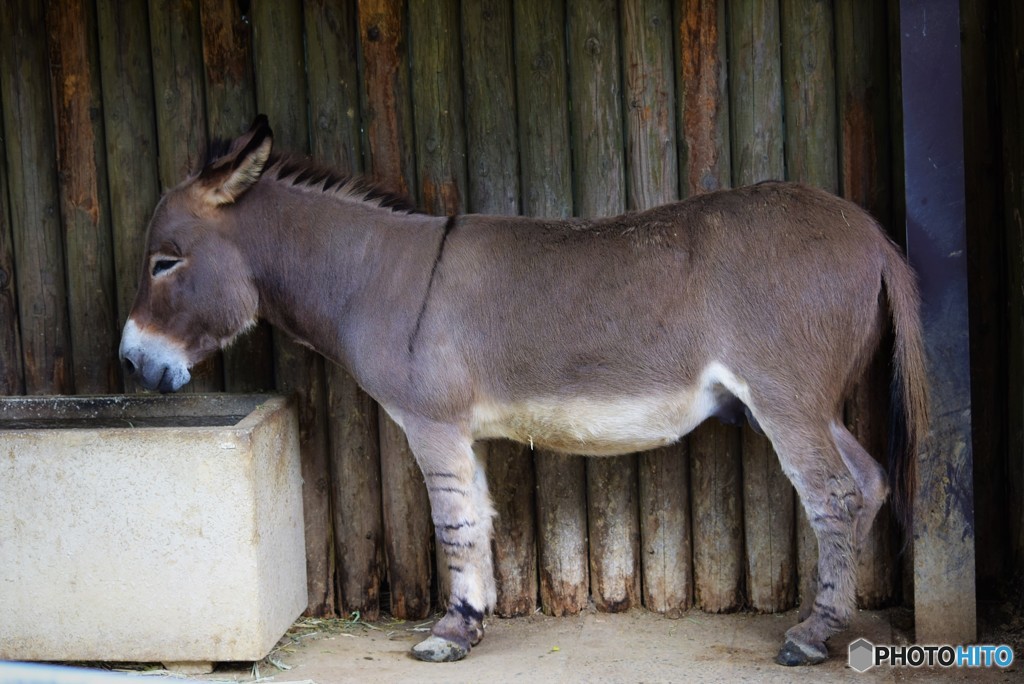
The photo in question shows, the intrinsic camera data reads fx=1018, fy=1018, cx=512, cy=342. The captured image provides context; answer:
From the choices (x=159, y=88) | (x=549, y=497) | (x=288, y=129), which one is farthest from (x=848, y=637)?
(x=159, y=88)

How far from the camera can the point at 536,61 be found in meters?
5.05

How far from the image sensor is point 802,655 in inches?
171

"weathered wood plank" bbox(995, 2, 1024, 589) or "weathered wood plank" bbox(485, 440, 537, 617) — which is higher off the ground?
"weathered wood plank" bbox(995, 2, 1024, 589)

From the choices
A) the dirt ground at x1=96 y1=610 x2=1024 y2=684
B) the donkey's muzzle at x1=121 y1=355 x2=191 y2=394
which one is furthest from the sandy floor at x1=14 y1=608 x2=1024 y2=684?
the donkey's muzzle at x1=121 y1=355 x2=191 y2=394

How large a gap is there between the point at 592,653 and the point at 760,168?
2432 millimetres

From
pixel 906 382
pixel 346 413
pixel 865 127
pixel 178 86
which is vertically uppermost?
pixel 178 86

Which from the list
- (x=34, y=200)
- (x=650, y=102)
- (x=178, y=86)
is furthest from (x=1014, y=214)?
(x=34, y=200)

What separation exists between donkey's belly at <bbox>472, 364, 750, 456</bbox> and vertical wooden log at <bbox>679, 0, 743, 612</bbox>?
61cm

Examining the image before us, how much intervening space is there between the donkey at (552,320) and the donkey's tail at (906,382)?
1cm

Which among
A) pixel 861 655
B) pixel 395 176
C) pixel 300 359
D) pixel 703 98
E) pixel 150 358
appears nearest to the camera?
pixel 861 655

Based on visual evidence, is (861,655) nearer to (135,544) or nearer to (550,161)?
(550,161)

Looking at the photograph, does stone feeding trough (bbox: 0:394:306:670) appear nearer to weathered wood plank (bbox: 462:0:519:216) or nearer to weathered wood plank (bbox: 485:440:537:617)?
weathered wood plank (bbox: 485:440:537:617)

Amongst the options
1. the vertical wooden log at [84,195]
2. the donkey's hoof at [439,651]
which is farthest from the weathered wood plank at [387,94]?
the donkey's hoof at [439,651]

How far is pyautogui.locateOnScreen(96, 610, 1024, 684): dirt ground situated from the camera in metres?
4.32
